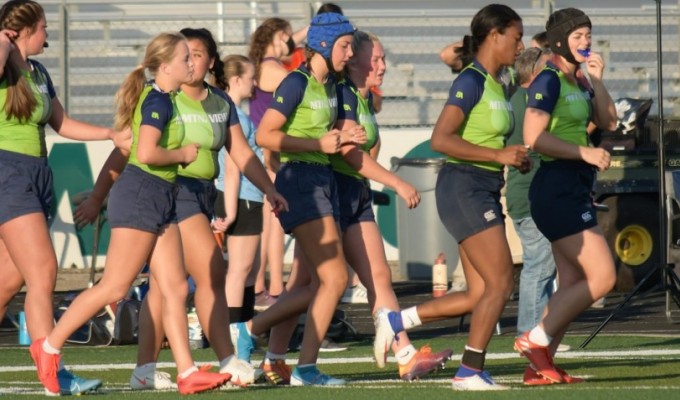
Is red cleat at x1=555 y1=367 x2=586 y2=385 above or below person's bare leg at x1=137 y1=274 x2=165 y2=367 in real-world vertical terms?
below

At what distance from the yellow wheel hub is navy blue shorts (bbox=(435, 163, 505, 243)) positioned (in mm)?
7690

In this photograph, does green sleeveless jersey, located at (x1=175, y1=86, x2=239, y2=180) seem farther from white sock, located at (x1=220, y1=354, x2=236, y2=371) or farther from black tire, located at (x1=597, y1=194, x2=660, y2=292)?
black tire, located at (x1=597, y1=194, x2=660, y2=292)

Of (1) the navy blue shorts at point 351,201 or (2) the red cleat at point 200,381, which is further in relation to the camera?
(1) the navy blue shorts at point 351,201

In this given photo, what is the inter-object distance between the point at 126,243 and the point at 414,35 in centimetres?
1162

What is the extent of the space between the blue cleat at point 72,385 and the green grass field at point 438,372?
0.07 metres

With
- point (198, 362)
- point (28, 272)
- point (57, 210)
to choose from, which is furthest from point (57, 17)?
point (28, 272)

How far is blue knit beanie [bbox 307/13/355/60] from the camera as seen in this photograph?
871 centimetres

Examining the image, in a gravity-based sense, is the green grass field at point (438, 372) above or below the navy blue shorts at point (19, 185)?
below

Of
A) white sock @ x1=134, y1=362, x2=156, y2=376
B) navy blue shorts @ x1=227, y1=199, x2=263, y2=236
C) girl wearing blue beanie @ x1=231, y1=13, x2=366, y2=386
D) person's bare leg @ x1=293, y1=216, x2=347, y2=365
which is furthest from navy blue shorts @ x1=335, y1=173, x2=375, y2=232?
navy blue shorts @ x1=227, y1=199, x2=263, y2=236

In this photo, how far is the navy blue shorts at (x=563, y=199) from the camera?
8367 mm

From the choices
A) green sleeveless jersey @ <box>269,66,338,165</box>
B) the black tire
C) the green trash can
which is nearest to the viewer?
green sleeveless jersey @ <box>269,66,338,165</box>

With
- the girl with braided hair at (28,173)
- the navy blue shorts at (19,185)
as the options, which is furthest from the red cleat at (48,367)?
the navy blue shorts at (19,185)

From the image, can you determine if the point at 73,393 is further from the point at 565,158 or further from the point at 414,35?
the point at 414,35

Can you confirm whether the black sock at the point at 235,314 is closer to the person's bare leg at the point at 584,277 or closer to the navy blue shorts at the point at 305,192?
the navy blue shorts at the point at 305,192
